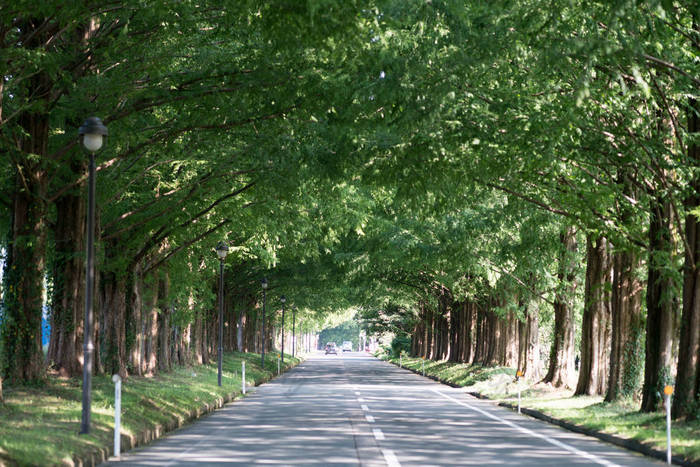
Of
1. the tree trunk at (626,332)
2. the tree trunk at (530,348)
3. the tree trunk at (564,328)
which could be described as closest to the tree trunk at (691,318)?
the tree trunk at (626,332)

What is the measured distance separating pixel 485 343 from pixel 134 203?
92.8ft

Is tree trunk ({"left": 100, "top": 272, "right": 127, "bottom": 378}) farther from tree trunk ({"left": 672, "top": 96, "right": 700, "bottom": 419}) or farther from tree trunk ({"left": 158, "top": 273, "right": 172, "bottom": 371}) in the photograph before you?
tree trunk ({"left": 672, "top": 96, "right": 700, "bottom": 419})

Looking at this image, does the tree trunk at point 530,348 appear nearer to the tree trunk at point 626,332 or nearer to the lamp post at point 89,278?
the tree trunk at point 626,332

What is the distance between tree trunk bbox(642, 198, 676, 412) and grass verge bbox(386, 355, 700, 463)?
60 cm

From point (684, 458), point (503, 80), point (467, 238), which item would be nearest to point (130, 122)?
point (503, 80)

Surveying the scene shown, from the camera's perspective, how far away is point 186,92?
15.5 metres

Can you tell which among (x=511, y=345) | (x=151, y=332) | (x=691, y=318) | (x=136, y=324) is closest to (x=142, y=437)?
(x=691, y=318)

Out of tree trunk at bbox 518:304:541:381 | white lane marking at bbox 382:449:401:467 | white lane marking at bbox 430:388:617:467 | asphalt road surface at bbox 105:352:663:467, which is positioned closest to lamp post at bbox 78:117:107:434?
asphalt road surface at bbox 105:352:663:467

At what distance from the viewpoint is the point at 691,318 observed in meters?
17.1

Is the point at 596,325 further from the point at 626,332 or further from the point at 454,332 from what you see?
the point at 454,332

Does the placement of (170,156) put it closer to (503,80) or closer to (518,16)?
(503,80)

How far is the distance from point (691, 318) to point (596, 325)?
863 cm

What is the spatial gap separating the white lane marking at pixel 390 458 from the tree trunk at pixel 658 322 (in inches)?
298

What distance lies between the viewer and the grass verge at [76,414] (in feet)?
36.6
